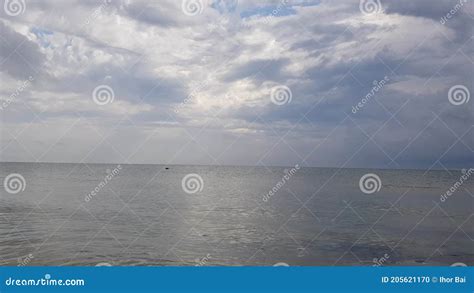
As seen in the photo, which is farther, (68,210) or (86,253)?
(68,210)

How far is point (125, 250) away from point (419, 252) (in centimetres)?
1713

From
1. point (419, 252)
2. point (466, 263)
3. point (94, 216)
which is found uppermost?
point (94, 216)

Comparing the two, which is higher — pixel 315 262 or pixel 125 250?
pixel 125 250

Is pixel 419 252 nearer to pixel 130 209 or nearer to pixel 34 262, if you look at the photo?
pixel 34 262

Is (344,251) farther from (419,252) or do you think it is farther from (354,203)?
(354,203)

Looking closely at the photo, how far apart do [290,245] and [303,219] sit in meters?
9.91

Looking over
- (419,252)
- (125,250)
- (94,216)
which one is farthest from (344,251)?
(94,216)

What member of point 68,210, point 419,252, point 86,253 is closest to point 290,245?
point 419,252

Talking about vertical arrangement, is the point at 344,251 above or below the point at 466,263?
above

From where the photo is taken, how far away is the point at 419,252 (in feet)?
75.8

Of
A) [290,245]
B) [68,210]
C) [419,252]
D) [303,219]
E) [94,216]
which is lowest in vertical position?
[419,252]

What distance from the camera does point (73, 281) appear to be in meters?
14.1

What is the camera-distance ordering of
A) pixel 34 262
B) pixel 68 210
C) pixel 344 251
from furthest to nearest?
pixel 68 210 < pixel 344 251 < pixel 34 262

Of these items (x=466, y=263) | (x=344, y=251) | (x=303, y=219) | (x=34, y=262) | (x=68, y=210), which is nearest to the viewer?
(x=34, y=262)
